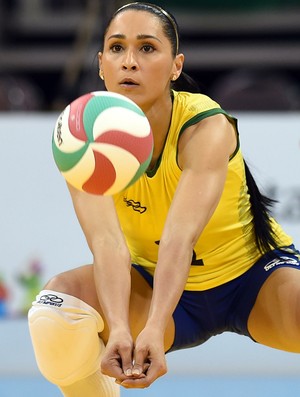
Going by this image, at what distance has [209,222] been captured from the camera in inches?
118

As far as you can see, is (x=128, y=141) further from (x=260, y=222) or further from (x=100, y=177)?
(x=260, y=222)

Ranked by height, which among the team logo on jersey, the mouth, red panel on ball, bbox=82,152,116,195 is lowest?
the team logo on jersey

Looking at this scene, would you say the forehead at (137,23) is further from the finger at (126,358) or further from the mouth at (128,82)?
the finger at (126,358)

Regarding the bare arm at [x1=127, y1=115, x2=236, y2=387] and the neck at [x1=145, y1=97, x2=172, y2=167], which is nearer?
the bare arm at [x1=127, y1=115, x2=236, y2=387]

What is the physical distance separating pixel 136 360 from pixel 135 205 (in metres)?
0.69

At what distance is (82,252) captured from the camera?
4957 millimetres

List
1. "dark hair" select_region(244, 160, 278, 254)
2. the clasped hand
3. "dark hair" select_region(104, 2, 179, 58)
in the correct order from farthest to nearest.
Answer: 1. "dark hair" select_region(244, 160, 278, 254)
2. "dark hair" select_region(104, 2, 179, 58)
3. the clasped hand

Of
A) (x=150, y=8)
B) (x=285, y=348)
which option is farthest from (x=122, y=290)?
(x=150, y=8)

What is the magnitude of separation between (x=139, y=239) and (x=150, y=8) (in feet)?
2.55

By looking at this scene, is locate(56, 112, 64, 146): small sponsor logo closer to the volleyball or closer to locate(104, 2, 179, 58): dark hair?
the volleyball

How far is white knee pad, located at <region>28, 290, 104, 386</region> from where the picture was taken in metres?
2.84

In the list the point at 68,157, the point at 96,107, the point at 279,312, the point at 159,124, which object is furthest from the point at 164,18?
the point at 279,312

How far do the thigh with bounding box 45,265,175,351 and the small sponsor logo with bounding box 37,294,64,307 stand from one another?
0.03 metres

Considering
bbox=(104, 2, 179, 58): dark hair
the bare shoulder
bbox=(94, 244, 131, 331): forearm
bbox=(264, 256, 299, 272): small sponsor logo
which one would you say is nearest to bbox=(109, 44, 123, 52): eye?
bbox=(104, 2, 179, 58): dark hair
